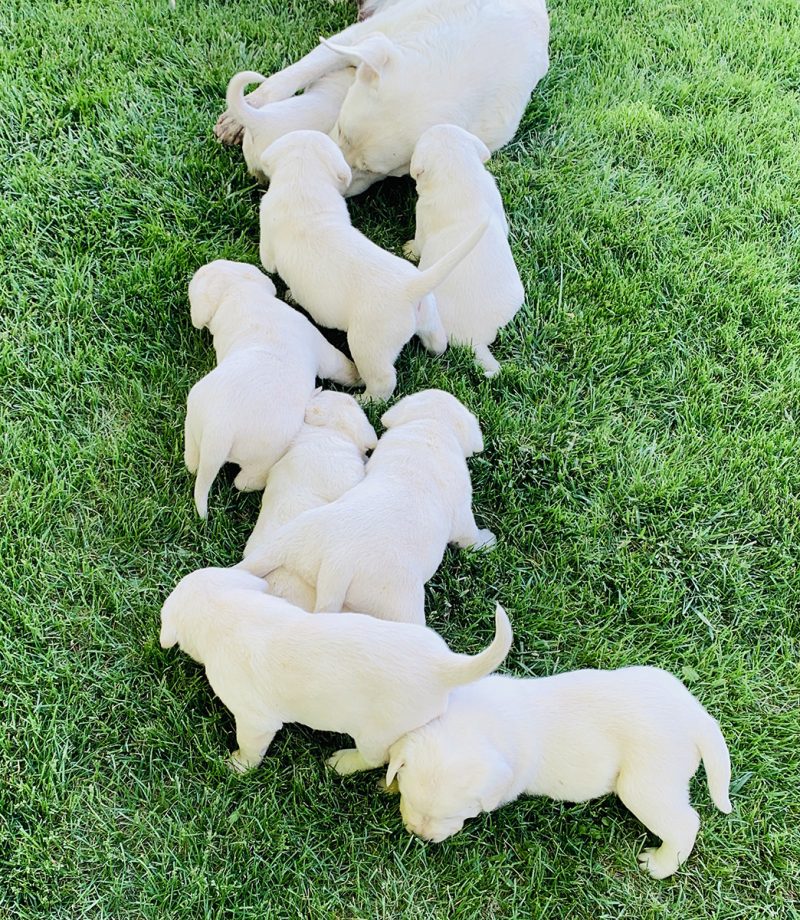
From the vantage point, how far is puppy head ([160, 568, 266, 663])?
2141mm

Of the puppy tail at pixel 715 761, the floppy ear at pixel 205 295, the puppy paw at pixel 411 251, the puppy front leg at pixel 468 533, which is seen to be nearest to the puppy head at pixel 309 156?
the puppy paw at pixel 411 251

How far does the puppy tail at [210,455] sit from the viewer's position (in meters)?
2.44

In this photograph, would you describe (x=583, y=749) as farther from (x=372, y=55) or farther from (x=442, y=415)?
(x=372, y=55)

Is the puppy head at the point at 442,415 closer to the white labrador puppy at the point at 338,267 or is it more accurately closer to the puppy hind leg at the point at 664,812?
the white labrador puppy at the point at 338,267

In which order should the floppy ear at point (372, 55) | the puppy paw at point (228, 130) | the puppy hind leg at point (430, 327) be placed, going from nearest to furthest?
the puppy hind leg at point (430, 327), the floppy ear at point (372, 55), the puppy paw at point (228, 130)

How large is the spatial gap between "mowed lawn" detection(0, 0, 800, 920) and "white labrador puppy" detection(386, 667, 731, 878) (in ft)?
0.42

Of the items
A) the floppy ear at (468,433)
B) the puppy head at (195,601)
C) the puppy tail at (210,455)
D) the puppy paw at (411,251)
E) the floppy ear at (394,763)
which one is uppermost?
the puppy tail at (210,455)

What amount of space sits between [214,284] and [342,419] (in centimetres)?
68

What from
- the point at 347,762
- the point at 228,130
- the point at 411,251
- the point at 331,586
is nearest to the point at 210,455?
the point at 331,586

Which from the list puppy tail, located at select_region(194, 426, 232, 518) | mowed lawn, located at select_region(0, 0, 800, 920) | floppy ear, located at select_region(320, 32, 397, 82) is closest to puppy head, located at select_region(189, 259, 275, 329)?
mowed lawn, located at select_region(0, 0, 800, 920)

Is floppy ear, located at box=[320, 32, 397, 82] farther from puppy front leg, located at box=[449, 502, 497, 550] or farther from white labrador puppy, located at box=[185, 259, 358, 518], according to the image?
puppy front leg, located at box=[449, 502, 497, 550]

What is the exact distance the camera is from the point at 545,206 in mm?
3629

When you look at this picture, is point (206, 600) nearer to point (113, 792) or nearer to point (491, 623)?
point (113, 792)

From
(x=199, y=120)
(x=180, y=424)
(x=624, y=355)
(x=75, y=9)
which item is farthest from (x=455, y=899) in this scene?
(x=75, y=9)
